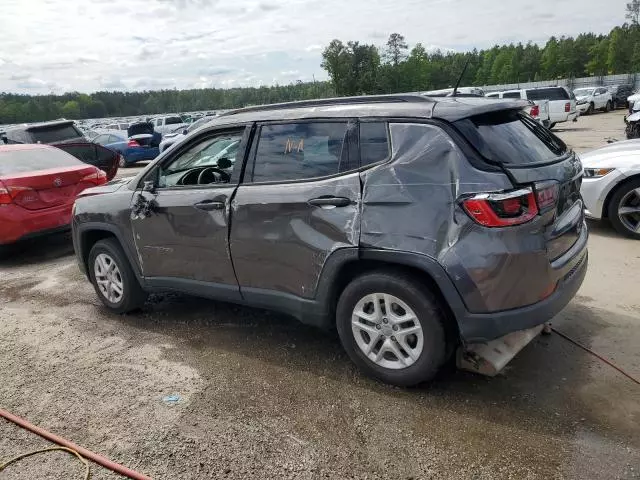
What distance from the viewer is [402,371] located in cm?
329

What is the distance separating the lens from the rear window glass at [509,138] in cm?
302

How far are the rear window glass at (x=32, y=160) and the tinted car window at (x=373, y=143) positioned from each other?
5793mm

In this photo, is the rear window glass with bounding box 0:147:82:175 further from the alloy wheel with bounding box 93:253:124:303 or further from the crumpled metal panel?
the crumpled metal panel

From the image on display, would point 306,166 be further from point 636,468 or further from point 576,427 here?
point 636,468

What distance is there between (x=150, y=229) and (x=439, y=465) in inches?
113

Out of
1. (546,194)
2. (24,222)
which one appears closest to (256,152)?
(546,194)

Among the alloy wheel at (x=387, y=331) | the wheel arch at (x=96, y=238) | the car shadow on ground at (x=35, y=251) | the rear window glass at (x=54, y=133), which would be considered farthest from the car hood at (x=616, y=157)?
the rear window glass at (x=54, y=133)

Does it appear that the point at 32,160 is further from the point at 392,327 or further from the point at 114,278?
the point at 392,327

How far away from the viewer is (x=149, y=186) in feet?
14.5

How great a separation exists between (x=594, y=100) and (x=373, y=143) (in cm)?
3556

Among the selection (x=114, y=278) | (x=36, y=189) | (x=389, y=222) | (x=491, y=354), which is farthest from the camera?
(x=36, y=189)

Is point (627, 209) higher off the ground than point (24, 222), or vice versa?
point (24, 222)

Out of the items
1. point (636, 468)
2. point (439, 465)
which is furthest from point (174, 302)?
point (636, 468)

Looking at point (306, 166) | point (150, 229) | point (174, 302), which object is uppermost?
point (306, 166)
